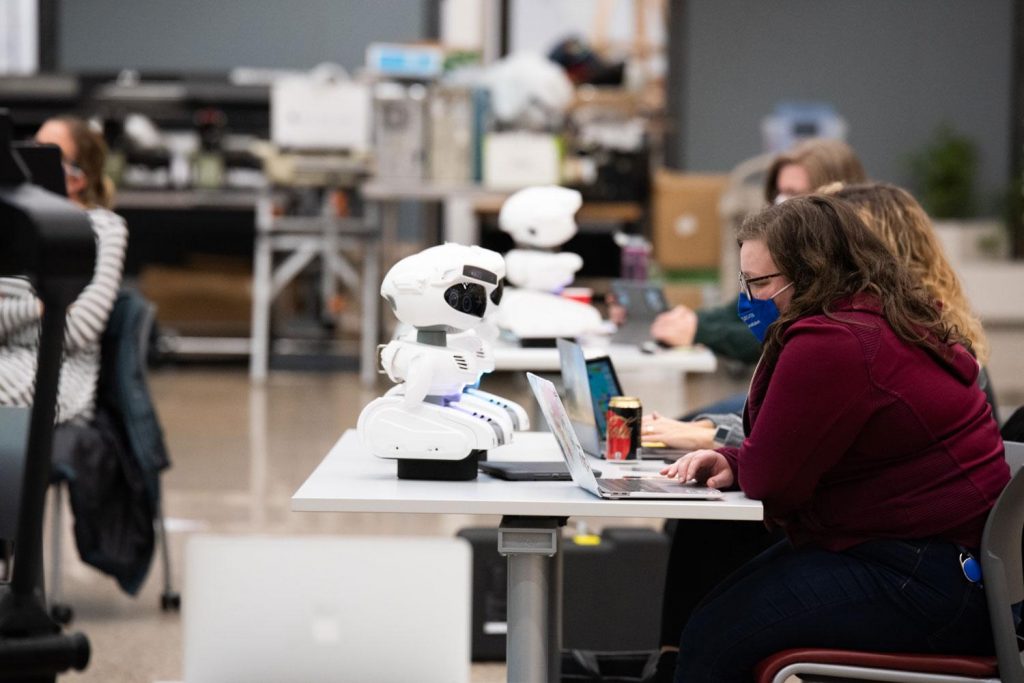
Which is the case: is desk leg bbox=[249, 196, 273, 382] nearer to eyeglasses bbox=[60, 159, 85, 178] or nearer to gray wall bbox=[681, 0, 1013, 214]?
gray wall bbox=[681, 0, 1013, 214]

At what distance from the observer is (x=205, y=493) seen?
5320mm

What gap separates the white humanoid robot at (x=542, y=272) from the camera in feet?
12.6

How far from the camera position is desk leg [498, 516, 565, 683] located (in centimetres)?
224

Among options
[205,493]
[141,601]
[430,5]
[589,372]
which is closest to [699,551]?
[589,372]

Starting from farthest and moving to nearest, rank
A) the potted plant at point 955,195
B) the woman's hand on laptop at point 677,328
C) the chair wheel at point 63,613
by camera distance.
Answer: the potted plant at point 955,195 → the woman's hand on laptop at point 677,328 → the chair wheel at point 63,613

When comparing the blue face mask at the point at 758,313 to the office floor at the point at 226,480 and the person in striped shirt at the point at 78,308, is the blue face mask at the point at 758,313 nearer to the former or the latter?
the office floor at the point at 226,480

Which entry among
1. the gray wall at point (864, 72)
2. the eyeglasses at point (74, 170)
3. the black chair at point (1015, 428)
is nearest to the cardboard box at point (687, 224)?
the gray wall at point (864, 72)

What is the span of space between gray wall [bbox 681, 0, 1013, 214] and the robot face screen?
8.38 metres

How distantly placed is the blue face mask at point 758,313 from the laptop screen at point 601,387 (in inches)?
13.7

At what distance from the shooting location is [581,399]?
270 centimetres

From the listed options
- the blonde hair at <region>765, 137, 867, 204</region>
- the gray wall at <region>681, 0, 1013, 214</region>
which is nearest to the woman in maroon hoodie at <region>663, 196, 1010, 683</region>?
the blonde hair at <region>765, 137, 867, 204</region>

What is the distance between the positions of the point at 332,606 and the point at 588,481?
22.3 inches

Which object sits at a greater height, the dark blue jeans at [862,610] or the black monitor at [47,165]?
the black monitor at [47,165]

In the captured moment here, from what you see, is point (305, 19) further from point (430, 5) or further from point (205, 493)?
point (205, 493)
